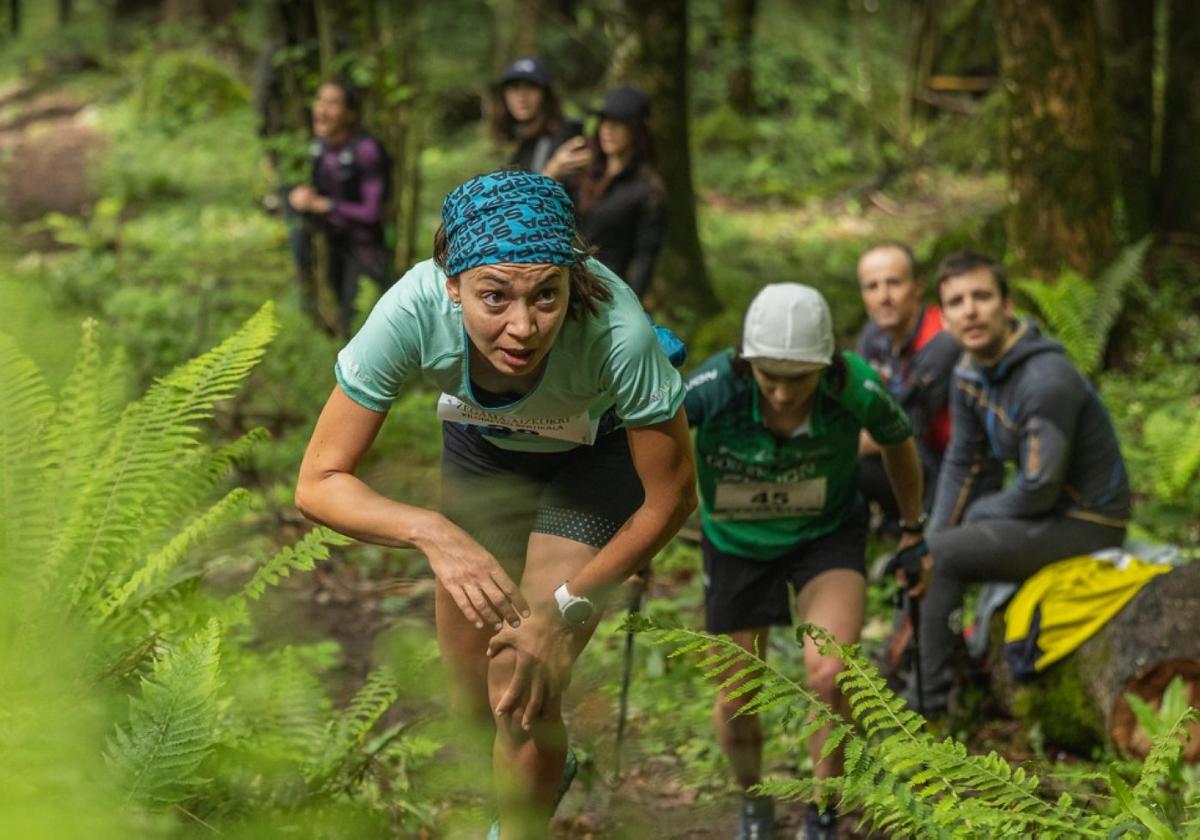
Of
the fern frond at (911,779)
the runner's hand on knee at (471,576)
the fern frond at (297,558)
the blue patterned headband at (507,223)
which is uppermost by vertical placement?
the blue patterned headband at (507,223)

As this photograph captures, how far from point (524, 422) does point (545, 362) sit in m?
0.26

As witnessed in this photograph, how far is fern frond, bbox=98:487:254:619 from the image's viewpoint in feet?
11.6

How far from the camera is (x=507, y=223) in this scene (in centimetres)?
303

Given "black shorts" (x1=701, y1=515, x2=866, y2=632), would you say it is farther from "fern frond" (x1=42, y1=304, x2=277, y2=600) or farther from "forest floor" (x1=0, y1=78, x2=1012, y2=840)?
"fern frond" (x1=42, y1=304, x2=277, y2=600)

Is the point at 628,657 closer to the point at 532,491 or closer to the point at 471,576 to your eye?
the point at 532,491

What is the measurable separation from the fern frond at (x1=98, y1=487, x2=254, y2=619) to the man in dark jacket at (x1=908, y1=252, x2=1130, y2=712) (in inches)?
96.0

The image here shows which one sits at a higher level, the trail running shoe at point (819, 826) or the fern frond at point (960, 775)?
the fern frond at point (960, 775)

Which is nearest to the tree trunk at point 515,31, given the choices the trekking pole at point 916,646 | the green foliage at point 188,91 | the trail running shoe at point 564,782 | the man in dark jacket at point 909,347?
the green foliage at point 188,91

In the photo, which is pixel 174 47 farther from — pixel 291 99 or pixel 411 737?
pixel 411 737

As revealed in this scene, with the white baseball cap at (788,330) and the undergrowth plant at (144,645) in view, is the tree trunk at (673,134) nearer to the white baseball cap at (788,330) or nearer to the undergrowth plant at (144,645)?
the white baseball cap at (788,330)

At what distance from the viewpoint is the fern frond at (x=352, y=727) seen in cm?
371

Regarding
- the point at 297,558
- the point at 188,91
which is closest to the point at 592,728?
the point at 297,558

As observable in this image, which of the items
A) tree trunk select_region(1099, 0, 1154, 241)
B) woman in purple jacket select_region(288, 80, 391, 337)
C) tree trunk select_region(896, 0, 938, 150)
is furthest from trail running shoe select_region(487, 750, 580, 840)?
tree trunk select_region(896, 0, 938, 150)

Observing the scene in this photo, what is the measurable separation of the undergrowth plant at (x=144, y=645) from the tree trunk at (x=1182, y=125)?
8.57 m
